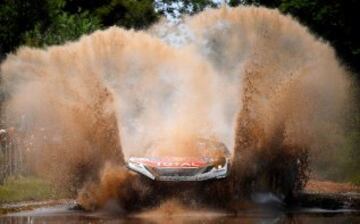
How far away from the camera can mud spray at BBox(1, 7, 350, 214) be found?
73.9ft

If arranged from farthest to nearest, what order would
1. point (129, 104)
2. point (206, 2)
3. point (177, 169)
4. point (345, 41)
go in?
point (206, 2)
point (345, 41)
point (129, 104)
point (177, 169)

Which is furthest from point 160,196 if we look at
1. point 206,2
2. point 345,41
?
point 206,2

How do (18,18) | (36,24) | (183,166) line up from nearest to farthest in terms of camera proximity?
(183,166) < (36,24) < (18,18)

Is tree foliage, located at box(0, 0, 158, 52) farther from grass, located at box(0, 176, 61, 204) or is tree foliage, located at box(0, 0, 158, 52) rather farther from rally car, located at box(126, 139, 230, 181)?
rally car, located at box(126, 139, 230, 181)

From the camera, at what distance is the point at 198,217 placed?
65.3ft

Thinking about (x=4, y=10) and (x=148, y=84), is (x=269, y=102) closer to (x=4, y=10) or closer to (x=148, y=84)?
(x=148, y=84)

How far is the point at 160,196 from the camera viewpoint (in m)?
21.6

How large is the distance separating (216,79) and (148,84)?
91.4 inches

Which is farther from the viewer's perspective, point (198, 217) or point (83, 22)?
point (83, 22)

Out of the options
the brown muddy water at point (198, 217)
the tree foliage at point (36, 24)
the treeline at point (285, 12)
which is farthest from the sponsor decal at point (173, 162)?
the treeline at point (285, 12)

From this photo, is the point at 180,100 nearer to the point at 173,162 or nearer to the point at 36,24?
the point at 173,162

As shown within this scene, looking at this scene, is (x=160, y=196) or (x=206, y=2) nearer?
(x=160, y=196)

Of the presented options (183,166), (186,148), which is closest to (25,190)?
(186,148)

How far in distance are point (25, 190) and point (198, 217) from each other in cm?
875
